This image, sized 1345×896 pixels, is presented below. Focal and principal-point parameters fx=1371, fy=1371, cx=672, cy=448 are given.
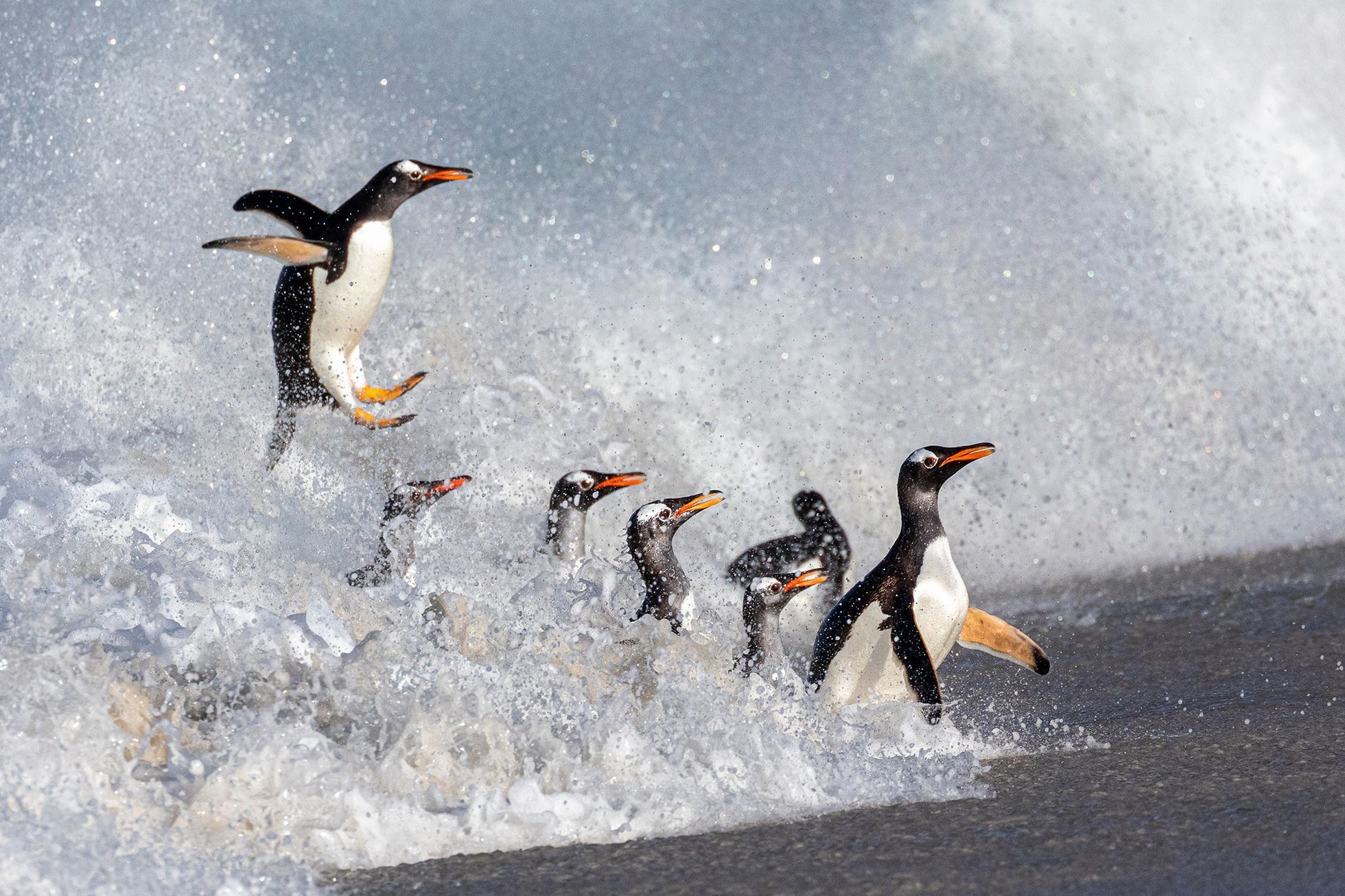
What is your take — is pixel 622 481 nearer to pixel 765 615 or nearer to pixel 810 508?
pixel 810 508

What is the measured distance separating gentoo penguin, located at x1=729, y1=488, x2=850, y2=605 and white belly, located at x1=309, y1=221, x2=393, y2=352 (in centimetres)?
151

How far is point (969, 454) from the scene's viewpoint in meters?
3.60

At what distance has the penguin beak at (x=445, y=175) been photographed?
3.97 m

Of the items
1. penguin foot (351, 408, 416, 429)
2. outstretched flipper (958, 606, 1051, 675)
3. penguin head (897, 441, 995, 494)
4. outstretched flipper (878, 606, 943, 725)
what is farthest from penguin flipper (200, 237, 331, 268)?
outstretched flipper (958, 606, 1051, 675)

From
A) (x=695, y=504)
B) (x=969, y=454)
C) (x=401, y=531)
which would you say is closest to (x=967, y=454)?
(x=969, y=454)

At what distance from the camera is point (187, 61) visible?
7.64 m

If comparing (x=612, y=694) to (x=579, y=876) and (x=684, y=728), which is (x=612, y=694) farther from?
(x=579, y=876)

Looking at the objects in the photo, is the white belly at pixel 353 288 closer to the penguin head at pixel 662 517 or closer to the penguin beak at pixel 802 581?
the penguin head at pixel 662 517

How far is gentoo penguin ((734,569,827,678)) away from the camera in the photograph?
12.1 feet

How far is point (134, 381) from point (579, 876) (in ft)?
16.0

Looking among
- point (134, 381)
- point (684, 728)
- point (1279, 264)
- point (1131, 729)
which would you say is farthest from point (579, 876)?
point (1279, 264)

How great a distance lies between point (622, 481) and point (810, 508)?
68 centimetres

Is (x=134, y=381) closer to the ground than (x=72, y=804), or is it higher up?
higher up

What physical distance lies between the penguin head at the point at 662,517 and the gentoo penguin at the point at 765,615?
0.36 metres
